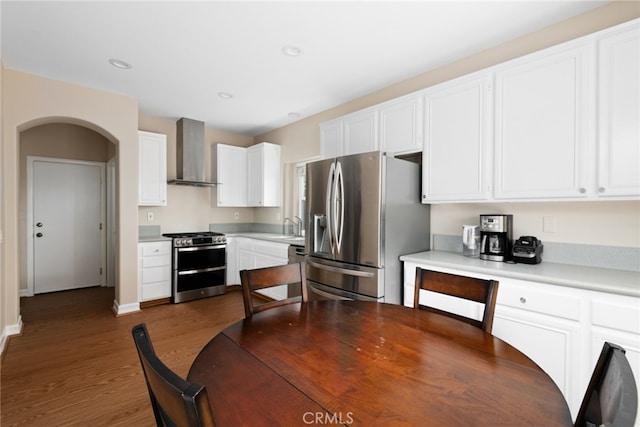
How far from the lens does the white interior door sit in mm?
4422

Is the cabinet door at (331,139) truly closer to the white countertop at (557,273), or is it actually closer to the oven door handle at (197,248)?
the white countertop at (557,273)

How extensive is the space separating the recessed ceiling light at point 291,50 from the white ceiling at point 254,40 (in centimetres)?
5

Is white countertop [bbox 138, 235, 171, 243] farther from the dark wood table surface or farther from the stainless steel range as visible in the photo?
the dark wood table surface

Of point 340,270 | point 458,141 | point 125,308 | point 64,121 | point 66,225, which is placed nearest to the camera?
point 458,141

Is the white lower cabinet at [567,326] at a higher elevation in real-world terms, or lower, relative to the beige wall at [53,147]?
lower

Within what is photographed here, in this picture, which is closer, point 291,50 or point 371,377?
point 371,377

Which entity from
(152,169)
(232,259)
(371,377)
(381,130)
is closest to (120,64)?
(152,169)

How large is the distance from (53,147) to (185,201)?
203 cm

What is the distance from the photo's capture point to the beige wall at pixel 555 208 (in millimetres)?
1920

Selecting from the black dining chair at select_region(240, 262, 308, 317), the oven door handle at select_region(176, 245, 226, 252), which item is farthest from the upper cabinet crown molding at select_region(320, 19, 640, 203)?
the oven door handle at select_region(176, 245, 226, 252)

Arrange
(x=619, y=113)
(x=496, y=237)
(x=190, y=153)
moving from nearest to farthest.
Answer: (x=619, y=113) → (x=496, y=237) → (x=190, y=153)

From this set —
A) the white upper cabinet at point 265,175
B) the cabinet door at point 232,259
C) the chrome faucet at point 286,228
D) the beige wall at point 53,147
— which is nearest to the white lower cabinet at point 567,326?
the chrome faucet at point 286,228

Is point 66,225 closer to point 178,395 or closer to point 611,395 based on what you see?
point 178,395

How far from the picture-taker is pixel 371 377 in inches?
35.2
